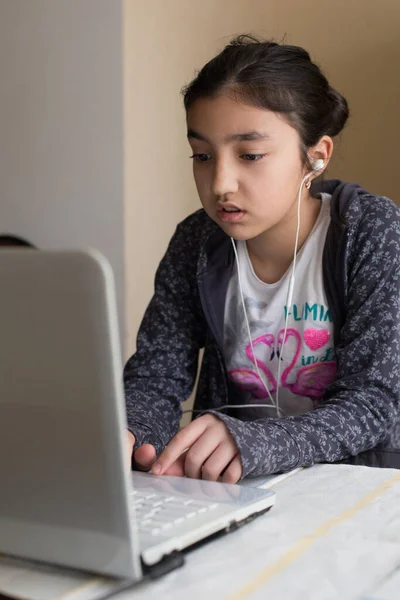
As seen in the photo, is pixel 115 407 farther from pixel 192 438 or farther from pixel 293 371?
pixel 293 371

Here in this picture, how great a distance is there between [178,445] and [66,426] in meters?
0.31

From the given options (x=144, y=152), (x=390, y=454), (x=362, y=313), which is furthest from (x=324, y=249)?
(x=144, y=152)

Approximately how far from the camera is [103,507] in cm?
51

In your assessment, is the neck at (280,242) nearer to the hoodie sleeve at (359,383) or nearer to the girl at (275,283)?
the girl at (275,283)

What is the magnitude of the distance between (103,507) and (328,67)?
6.48 feet

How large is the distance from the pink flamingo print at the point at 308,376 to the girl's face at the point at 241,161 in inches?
7.0

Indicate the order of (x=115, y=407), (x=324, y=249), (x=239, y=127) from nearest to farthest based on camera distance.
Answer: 1. (x=115, y=407)
2. (x=239, y=127)
3. (x=324, y=249)

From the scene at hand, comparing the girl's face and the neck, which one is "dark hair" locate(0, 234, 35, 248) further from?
the girl's face

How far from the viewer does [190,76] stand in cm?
239

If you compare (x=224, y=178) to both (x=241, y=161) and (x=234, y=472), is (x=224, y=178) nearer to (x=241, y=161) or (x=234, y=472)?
(x=241, y=161)

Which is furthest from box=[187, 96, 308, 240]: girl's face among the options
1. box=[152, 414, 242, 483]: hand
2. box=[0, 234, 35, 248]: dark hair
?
box=[0, 234, 35, 248]: dark hair

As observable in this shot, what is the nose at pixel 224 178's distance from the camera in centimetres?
110

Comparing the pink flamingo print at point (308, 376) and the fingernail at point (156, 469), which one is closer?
the fingernail at point (156, 469)

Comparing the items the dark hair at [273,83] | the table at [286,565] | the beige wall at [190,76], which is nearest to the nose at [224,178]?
the dark hair at [273,83]
